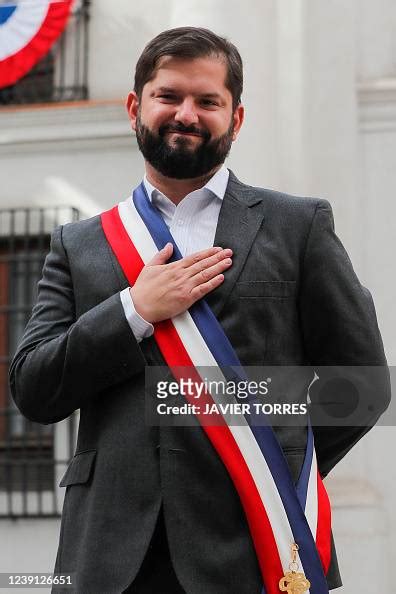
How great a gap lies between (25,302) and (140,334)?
4614mm

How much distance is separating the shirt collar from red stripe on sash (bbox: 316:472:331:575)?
2.08 feet

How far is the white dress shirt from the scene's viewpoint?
90.0 inches

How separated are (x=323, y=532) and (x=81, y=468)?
0.50 meters

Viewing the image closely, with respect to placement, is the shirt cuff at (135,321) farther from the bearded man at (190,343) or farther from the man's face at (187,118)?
the man's face at (187,118)

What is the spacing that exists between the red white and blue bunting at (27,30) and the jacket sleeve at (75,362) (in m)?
4.56

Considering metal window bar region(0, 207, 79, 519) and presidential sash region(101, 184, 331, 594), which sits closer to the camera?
presidential sash region(101, 184, 331, 594)

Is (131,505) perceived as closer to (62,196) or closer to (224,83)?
(224,83)

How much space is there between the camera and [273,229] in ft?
7.55

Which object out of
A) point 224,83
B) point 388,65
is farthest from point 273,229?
point 388,65

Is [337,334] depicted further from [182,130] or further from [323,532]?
[182,130]

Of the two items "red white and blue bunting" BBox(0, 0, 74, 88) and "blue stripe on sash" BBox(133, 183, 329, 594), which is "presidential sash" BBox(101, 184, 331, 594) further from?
"red white and blue bunting" BBox(0, 0, 74, 88)

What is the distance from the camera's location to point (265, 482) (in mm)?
2094

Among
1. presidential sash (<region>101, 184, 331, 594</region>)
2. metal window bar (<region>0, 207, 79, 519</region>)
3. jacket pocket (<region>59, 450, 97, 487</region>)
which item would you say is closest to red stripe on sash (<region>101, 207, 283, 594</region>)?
presidential sash (<region>101, 184, 331, 594</region>)

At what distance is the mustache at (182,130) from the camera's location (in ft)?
7.25
